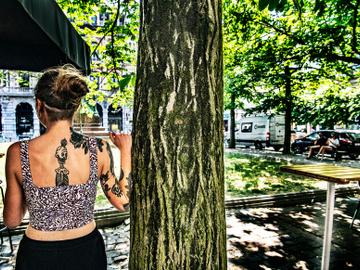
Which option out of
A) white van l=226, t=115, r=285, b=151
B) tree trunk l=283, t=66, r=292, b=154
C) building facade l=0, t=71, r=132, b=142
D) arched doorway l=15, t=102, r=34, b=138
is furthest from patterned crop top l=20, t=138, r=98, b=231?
arched doorway l=15, t=102, r=34, b=138

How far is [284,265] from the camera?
367cm

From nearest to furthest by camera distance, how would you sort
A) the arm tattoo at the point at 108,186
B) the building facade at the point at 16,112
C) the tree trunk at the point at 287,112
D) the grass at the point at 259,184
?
the arm tattoo at the point at 108,186, the grass at the point at 259,184, the tree trunk at the point at 287,112, the building facade at the point at 16,112

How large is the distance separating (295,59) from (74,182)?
10.7m

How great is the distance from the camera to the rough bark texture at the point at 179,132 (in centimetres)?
141

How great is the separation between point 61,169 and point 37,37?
8.80ft

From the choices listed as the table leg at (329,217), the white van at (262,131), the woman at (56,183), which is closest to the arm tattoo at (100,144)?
the woman at (56,183)

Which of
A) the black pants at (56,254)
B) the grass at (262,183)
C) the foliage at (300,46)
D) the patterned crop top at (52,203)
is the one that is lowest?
the grass at (262,183)

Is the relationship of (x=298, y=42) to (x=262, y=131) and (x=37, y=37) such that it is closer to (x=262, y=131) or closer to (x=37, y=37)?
(x=37, y=37)

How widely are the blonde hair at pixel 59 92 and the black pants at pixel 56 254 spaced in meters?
0.69

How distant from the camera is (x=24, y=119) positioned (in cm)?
3750

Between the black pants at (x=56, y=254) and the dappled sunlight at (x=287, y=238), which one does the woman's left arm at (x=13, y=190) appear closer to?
the black pants at (x=56, y=254)

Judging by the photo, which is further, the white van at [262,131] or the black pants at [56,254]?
the white van at [262,131]

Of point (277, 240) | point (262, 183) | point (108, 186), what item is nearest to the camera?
point (108, 186)

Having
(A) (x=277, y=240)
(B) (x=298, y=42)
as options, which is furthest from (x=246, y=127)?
(A) (x=277, y=240)
